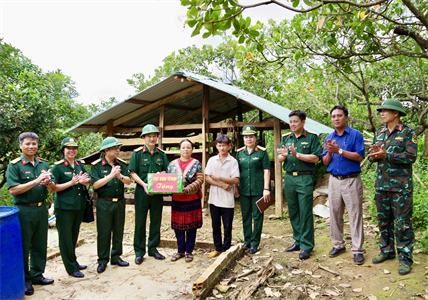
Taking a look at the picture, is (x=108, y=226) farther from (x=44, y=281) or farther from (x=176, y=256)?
(x=176, y=256)

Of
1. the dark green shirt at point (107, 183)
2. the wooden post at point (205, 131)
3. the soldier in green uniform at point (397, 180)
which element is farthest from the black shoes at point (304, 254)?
the wooden post at point (205, 131)

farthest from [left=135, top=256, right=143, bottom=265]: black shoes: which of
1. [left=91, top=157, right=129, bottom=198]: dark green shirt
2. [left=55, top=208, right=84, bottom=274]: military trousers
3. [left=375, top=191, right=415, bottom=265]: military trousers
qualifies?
[left=375, top=191, right=415, bottom=265]: military trousers

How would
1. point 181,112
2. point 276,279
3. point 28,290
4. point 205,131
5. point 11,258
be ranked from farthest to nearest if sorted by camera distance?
point 181,112 < point 205,131 < point 276,279 < point 28,290 < point 11,258

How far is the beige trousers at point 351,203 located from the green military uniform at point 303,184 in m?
0.31

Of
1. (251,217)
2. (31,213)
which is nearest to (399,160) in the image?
(251,217)

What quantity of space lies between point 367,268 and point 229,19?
11.3 feet

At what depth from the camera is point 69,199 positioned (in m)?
3.97

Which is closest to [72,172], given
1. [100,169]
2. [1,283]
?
[100,169]

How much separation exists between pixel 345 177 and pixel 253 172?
1.31 metres

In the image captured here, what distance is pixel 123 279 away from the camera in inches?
159

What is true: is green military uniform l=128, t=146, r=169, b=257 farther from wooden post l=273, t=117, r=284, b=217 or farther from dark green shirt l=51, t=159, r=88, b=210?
wooden post l=273, t=117, r=284, b=217

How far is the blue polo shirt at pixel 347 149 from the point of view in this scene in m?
4.03

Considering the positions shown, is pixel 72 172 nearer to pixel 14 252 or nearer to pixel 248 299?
pixel 14 252

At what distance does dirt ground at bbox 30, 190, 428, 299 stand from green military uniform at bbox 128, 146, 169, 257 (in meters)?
0.29
